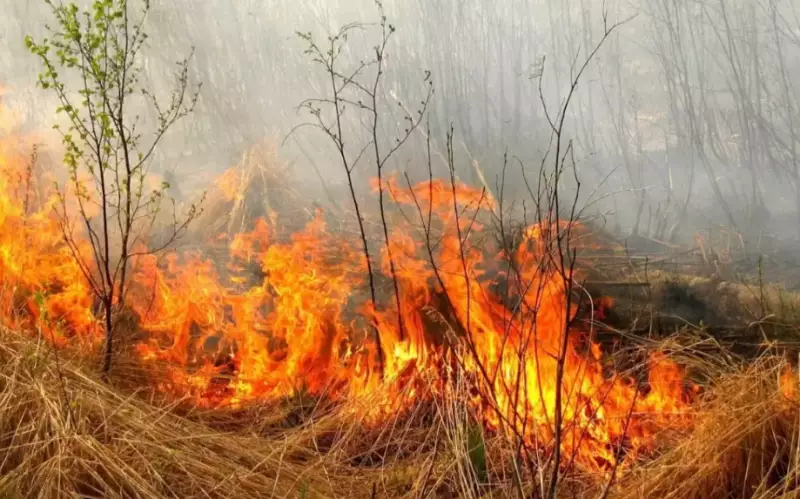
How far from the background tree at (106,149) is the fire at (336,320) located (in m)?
0.43

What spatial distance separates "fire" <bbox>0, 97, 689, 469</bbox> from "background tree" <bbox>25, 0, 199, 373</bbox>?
0.43 metres

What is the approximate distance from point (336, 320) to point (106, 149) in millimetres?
2055

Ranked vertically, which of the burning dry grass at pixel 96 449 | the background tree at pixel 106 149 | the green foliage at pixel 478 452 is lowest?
the green foliage at pixel 478 452

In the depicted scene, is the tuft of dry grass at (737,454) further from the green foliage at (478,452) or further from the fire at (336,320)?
the fire at (336,320)

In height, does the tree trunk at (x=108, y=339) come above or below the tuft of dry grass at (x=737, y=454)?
above

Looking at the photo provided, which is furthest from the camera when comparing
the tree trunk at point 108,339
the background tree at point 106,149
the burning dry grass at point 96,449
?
the tree trunk at point 108,339

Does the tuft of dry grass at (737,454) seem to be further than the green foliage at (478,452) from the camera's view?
No

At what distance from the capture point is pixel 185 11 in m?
8.64

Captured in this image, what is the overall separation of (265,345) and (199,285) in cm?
94

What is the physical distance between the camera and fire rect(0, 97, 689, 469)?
355cm

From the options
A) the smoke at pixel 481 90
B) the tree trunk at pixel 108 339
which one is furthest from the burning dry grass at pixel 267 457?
the smoke at pixel 481 90

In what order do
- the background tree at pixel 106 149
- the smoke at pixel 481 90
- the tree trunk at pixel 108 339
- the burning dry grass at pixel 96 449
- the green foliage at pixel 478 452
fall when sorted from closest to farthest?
the burning dry grass at pixel 96 449 → the green foliage at pixel 478 452 → the background tree at pixel 106 149 → the tree trunk at pixel 108 339 → the smoke at pixel 481 90

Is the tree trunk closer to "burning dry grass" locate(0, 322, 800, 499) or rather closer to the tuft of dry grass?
"burning dry grass" locate(0, 322, 800, 499)

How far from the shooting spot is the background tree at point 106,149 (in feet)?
11.1
